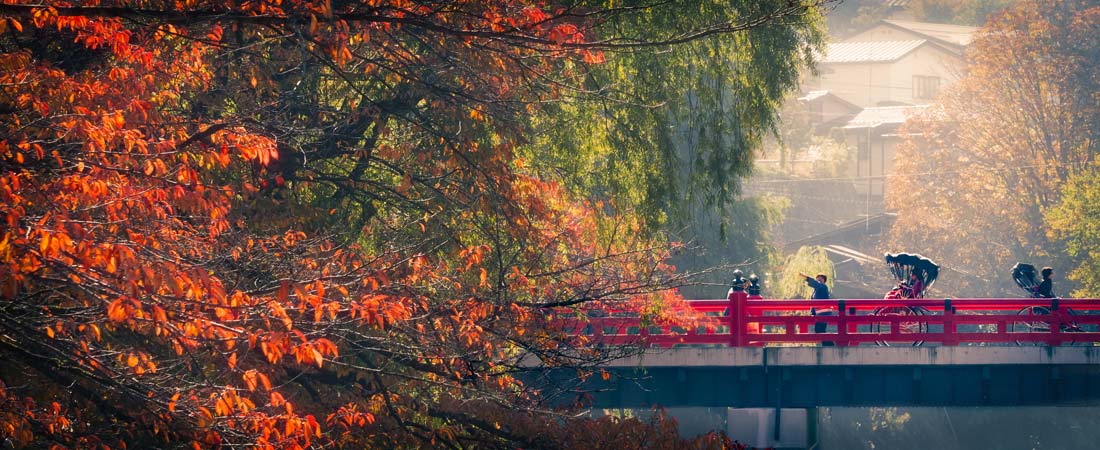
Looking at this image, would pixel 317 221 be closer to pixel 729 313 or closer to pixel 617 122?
pixel 617 122

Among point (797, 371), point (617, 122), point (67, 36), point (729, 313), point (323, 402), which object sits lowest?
point (797, 371)

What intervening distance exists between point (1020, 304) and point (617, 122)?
876 cm

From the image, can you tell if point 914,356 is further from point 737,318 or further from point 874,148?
point 874,148

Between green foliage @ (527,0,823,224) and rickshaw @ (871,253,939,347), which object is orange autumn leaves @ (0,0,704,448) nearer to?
green foliage @ (527,0,823,224)

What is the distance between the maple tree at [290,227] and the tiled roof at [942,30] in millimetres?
61979

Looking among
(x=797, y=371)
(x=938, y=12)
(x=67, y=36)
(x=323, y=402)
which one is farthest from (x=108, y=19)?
(x=938, y=12)

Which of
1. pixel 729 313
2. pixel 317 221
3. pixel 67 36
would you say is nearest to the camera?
pixel 67 36

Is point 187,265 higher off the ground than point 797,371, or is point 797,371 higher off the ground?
point 187,265

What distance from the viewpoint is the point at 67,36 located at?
27.2 ft

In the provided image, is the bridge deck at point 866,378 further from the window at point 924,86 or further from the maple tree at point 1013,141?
the window at point 924,86

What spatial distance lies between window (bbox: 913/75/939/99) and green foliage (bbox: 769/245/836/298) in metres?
35.3

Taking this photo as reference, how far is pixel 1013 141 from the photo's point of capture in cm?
4431

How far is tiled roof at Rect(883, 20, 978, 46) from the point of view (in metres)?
70.2

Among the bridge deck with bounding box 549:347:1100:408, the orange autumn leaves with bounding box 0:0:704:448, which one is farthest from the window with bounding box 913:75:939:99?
the orange autumn leaves with bounding box 0:0:704:448
